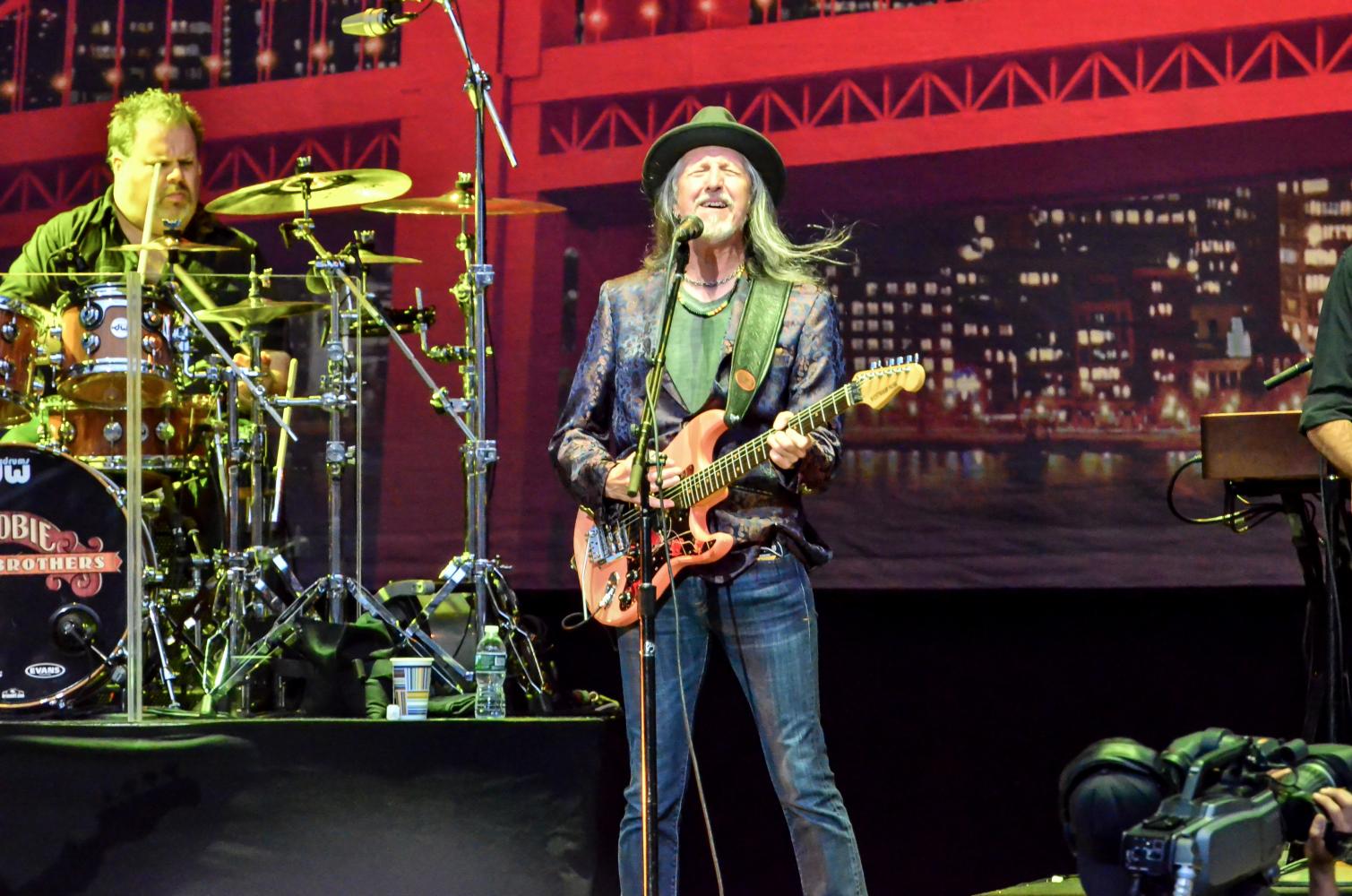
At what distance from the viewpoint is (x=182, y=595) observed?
4.61 metres

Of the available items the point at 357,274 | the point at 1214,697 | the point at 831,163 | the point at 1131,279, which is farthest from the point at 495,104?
the point at 1214,697

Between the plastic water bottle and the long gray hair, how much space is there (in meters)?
1.23

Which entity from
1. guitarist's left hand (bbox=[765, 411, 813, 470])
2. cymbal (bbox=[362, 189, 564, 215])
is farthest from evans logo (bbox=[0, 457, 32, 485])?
guitarist's left hand (bbox=[765, 411, 813, 470])

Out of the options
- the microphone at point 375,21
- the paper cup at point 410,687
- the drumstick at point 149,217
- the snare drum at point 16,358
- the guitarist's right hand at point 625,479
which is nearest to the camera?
the guitarist's right hand at point 625,479

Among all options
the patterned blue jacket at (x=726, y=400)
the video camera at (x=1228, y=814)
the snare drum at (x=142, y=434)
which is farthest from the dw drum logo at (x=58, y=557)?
the video camera at (x=1228, y=814)

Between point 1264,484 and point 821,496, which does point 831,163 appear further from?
point 1264,484

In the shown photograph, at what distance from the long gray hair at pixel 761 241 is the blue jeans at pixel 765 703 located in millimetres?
636

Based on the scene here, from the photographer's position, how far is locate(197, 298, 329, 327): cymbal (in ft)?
Result: 15.0

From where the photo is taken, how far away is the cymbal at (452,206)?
5.01 m

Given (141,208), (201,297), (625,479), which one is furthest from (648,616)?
(141,208)

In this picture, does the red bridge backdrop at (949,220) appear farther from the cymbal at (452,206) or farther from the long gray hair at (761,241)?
the long gray hair at (761,241)

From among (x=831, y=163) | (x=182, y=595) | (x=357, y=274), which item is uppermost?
(x=831, y=163)

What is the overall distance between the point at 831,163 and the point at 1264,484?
2274 mm

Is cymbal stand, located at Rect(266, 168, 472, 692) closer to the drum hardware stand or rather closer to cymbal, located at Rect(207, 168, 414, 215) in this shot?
the drum hardware stand
